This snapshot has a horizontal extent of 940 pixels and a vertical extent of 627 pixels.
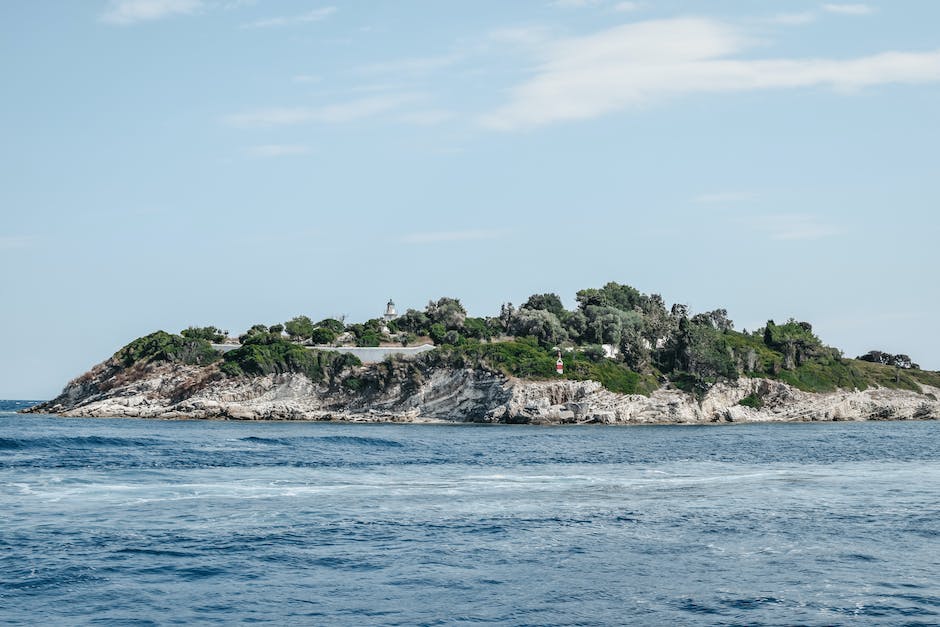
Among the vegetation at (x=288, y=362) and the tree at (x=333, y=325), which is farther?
the tree at (x=333, y=325)

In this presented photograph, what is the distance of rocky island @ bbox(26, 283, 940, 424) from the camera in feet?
346

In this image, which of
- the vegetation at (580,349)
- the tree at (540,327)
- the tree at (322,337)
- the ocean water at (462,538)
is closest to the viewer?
the ocean water at (462,538)

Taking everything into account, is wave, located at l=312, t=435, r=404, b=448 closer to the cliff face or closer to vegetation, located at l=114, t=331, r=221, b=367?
the cliff face

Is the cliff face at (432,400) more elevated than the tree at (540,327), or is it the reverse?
the tree at (540,327)

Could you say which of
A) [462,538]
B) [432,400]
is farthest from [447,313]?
[462,538]

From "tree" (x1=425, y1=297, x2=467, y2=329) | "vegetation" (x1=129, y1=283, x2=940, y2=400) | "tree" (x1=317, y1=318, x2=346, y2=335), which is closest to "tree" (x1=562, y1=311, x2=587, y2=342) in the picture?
"vegetation" (x1=129, y1=283, x2=940, y2=400)

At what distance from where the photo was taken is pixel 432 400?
348 feet

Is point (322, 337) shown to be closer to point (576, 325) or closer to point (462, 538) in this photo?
point (576, 325)

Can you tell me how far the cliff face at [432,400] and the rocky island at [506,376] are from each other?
5.9 inches

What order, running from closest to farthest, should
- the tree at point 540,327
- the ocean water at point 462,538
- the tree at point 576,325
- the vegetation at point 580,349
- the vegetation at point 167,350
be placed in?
the ocean water at point 462,538 → the vegetation at point 580,349 → the vegetation at point 167,350 → the tree at point 540,327 → the tree at point 576,325

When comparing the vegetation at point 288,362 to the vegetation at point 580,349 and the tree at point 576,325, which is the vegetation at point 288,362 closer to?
the vegetation at point 580,349

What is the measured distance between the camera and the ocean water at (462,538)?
80.8 ft

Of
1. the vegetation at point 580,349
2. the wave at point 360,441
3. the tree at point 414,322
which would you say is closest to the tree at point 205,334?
the vegetation at point 580,349

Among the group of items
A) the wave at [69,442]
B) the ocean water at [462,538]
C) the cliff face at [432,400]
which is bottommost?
the ocean water at [462,538]
